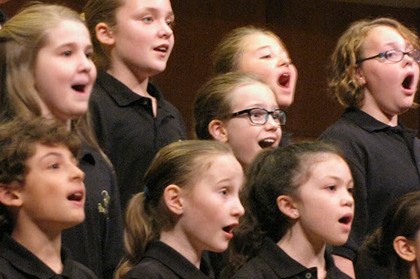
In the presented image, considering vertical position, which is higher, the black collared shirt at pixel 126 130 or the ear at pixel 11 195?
the ear at pixel 11 195

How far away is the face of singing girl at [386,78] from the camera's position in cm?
345

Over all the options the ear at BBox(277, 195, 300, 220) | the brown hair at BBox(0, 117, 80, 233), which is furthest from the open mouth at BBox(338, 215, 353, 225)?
the brown hair at BBox(0, 117, 80, 233)

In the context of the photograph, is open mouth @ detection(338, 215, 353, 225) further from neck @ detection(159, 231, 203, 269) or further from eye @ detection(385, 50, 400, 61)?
eye @ detection(385, 50, 400, 61)

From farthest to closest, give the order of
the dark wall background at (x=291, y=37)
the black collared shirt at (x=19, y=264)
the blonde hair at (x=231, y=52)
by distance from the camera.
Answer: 1. the dark wall background at (x=291, y=37)
2. the blonde hair at (x=231, y=52)
3. the black collared shirt at (x=19, y=264)

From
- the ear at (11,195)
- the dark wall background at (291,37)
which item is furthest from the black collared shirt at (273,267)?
the dark wall background at (291,37)

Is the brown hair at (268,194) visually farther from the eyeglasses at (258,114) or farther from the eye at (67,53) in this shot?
the eye at (67,53)

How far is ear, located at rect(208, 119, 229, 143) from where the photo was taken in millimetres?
3225

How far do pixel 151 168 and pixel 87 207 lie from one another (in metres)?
0.18

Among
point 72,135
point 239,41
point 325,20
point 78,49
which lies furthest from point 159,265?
point 325,20

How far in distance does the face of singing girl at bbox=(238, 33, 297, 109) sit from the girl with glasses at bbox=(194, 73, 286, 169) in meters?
0.24

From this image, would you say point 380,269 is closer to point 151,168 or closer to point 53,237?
point 151,168

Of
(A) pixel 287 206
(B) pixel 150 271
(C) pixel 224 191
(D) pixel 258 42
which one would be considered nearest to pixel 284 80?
(D) pixel 258 42

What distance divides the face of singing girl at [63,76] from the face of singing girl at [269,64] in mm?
883

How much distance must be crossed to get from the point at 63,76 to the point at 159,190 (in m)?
0.34
